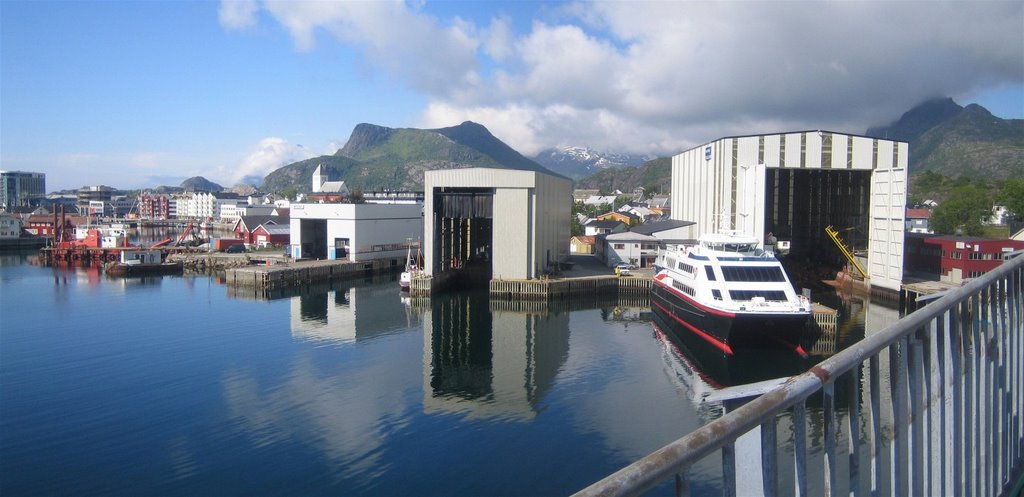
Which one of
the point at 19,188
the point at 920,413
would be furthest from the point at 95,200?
the point at 920,413

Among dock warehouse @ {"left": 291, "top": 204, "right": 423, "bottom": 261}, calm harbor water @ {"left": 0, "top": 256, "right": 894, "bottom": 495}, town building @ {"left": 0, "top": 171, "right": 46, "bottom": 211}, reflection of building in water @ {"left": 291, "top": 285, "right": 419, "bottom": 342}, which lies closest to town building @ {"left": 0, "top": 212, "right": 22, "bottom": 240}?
dock warehouse @ {"left": 291, "top": 204, "right": 423, "bottom": 261}

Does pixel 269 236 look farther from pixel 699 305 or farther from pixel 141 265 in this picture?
pixel 699 305

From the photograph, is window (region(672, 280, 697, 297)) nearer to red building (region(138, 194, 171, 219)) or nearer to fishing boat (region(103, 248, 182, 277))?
fishing boat (region(103, 248, 182, 277))

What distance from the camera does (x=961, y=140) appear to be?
116 meters

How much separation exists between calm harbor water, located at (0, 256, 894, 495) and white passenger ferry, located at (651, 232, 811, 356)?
0.91 meters

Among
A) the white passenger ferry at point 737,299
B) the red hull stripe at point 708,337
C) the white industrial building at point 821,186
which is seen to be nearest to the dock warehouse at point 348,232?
the white industrial building at point 821,186

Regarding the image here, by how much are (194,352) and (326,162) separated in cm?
17429

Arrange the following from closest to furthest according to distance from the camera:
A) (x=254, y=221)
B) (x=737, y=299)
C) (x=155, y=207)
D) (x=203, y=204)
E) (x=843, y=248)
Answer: (x=737, y=299), (x=843, y=248), (x=254, y=221), (x=203, y=204), (x=155, y=207)

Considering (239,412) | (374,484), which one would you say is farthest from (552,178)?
(374,484)

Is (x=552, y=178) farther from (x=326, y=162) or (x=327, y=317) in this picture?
(x=326, y=162)

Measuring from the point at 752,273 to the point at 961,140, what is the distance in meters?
121

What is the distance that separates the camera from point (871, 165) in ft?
98.5

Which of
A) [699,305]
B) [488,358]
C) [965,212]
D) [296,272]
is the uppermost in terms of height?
[965,212]

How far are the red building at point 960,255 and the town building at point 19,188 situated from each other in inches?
5977
